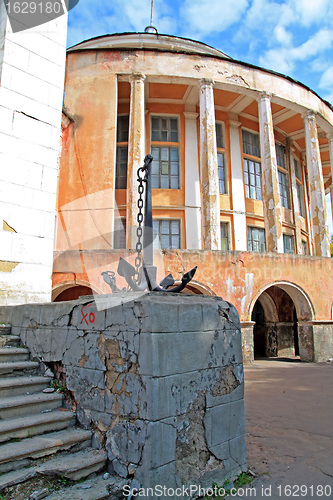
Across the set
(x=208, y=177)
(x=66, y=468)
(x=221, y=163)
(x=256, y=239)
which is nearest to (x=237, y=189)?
(x=221, y=163)

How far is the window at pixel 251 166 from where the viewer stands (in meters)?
16.1

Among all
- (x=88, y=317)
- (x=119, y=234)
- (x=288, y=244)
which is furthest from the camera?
(x=288, y=244)

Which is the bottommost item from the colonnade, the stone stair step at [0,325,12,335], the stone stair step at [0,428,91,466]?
the stone stair step at [0,428,91,466]

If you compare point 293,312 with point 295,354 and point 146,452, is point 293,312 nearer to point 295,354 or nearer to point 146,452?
point 295,354

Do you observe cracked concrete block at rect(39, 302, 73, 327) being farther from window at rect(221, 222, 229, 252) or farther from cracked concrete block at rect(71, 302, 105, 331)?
window at rect(221, 222, 229, 252)

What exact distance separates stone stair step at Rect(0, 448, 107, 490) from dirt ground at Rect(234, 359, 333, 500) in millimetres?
1160

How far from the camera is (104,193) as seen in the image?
12.7 m

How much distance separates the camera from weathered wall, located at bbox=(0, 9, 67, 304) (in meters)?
4.99

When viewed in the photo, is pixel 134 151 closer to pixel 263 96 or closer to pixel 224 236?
pixel 224 236

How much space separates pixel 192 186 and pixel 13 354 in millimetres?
12104

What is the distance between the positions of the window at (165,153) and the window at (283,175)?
219 inches

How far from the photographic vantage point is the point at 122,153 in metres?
14.8

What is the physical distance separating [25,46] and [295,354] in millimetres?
13288

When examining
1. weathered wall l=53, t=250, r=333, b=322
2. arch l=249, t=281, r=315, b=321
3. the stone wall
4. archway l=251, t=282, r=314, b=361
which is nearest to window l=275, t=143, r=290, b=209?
archway l=251, t=282, r=314, b=361
